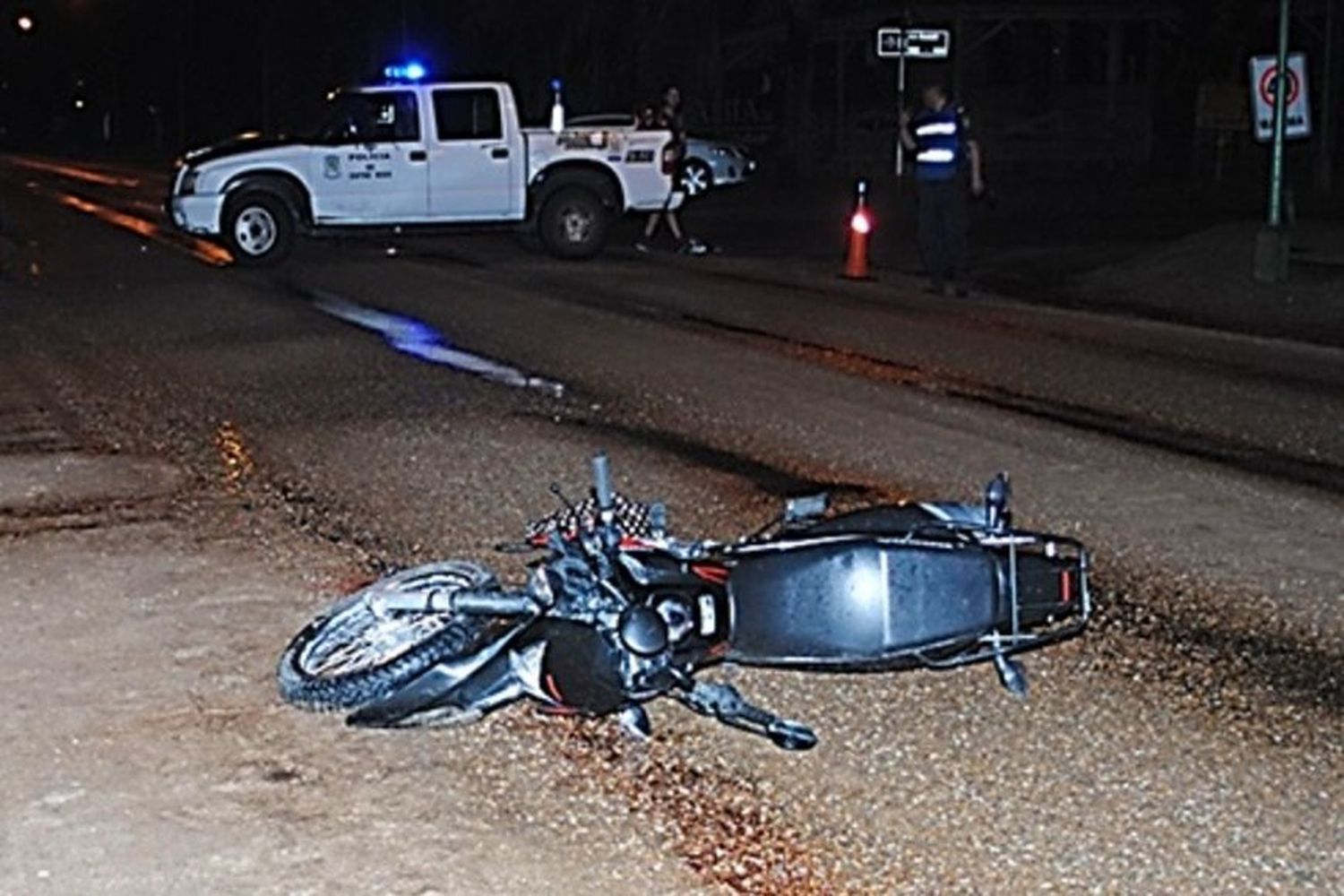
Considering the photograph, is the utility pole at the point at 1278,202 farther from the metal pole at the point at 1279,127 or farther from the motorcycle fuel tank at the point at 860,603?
the motorcycle fuel tank at the point at 860,603

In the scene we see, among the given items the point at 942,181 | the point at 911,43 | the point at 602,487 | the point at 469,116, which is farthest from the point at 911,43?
the point at 602,487

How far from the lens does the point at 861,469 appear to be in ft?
31.2

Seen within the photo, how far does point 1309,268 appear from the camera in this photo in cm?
1812

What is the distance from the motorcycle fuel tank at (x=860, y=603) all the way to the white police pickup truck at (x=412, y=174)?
1643 cm

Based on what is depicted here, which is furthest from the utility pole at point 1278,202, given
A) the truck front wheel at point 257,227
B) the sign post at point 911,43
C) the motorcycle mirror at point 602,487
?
the motorcycle mirror at point 602,487

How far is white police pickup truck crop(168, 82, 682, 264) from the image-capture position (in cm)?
2123

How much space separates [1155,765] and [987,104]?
39.9m

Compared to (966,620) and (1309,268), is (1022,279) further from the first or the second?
(966,620)

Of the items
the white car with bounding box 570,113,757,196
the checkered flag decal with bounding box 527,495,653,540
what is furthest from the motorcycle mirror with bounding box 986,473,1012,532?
the white car with bounding box 570,113,757,196

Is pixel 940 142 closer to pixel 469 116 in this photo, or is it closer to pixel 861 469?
pixel 469 116

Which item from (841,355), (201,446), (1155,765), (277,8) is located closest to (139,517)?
(201,446)

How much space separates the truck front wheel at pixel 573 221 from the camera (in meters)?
22.2

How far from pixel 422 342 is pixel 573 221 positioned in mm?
7894

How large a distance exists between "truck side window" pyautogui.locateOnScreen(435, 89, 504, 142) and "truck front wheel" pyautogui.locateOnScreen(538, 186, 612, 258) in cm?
106
